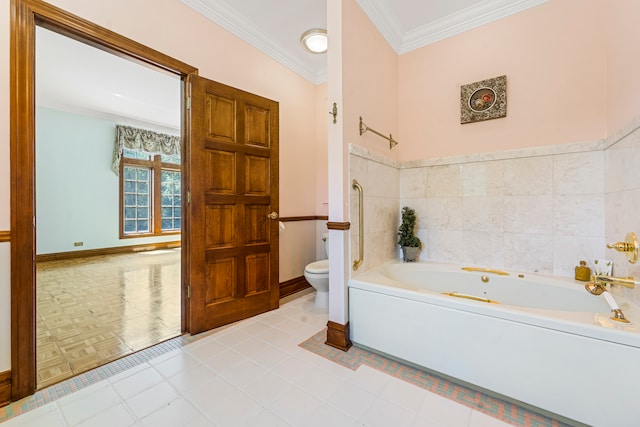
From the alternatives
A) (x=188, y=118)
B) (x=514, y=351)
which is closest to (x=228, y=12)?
(x=188, y=118)

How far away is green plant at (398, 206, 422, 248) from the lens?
2352 mm

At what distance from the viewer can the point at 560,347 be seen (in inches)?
45.8

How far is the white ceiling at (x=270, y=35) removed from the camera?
2.10m

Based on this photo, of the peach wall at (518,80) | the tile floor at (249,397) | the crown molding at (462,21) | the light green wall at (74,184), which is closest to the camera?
the tile floor at (249,397)

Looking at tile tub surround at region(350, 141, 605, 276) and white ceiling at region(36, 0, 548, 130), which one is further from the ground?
white ceiling at region(36, 0, 548, 130)

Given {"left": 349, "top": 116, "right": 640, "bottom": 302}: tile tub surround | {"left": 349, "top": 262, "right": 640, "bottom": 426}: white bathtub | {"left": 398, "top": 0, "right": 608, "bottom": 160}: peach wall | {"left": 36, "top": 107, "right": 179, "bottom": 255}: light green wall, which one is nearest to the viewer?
{"left": 349, "top": 262, "right": 640, "bottom": 426}: white bathtub

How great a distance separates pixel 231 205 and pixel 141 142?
14.1ft

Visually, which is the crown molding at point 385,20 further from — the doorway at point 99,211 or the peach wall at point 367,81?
the doorway at point 99,211

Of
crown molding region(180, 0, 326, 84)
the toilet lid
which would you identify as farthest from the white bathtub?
crown molding region(180, 0, 326, 84)

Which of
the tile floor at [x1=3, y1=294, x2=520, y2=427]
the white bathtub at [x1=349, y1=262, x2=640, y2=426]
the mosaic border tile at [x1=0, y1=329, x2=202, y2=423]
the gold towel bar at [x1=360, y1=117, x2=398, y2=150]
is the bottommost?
the tile floor at [x1=3, y1=294, x2=520, y2=427]

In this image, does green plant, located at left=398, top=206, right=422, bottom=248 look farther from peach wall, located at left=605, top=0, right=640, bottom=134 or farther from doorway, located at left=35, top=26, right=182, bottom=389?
doorway, located at left=35, top=26, right=182, bottom=389

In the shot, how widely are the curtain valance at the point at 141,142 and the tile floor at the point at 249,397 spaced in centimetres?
470

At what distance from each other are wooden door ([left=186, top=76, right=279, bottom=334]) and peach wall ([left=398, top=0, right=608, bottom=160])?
1.43 metres

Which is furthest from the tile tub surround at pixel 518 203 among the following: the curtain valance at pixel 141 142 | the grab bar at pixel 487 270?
the curtain valance at pixel 141 142
